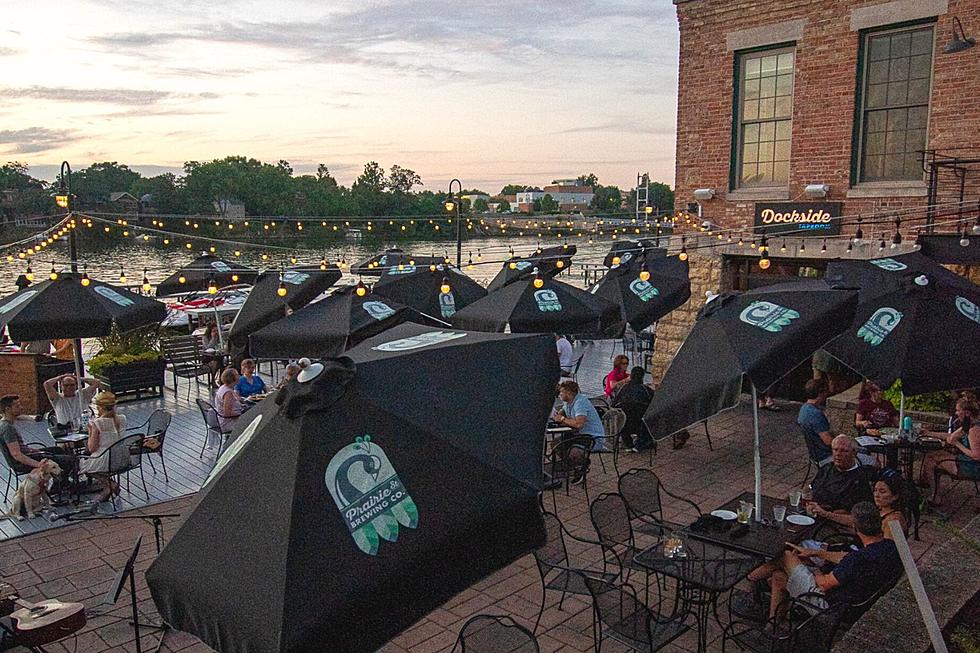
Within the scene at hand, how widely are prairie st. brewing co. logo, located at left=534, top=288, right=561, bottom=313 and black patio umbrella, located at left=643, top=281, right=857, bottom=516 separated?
351 centimetres

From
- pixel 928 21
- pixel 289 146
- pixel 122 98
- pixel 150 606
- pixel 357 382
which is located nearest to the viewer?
pixel 357 382

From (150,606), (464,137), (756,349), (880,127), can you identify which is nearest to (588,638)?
(756,349)

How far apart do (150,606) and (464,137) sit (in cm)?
4068

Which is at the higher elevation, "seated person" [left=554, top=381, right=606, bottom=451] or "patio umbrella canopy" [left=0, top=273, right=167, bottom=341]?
"patio umbrella canopy" [left=0, top=273, right=167, bottom=341]

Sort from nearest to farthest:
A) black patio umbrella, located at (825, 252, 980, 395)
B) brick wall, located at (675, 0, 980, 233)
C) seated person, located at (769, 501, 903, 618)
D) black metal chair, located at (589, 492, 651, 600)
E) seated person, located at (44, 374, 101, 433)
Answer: seated person, located at (769, 501, 903, 618), black metal chair, located at (589, 492, 651, 600), black patio umbrella, located at (825, 252, 980, 395), seated person, located at (44, 374, 101, 433), brick wall, located at (675, 0, 980, 233)

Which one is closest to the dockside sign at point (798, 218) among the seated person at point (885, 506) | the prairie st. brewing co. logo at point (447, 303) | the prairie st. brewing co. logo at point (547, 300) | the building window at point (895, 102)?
the building window at point (895, 102)

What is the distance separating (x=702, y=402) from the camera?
5508 millimetres

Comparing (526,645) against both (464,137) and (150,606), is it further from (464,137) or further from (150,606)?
(464,137)

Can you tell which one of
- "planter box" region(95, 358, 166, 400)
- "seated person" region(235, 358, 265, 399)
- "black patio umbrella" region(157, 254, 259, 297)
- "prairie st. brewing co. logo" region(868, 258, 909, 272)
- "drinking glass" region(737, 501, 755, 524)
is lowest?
"planter box" region(95, 358, 166, 400)

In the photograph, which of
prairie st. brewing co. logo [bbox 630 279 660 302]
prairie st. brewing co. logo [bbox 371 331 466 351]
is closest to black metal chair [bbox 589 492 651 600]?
prairie st. brewing co. logo [bbox 371 331 466 351]

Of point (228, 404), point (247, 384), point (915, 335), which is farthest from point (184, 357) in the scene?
point (915, 335)

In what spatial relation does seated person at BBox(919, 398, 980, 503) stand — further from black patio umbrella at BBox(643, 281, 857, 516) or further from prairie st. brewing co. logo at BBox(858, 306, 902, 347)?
black patio umbrella at BBox(643, 281, 857, 516)

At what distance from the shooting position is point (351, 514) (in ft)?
9.98

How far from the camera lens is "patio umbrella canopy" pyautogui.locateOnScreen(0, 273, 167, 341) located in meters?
9.38
